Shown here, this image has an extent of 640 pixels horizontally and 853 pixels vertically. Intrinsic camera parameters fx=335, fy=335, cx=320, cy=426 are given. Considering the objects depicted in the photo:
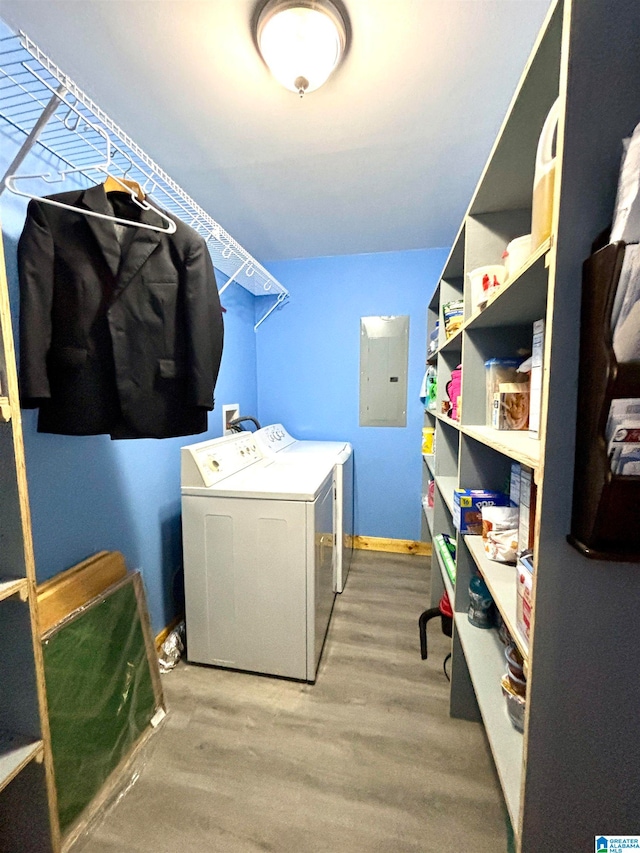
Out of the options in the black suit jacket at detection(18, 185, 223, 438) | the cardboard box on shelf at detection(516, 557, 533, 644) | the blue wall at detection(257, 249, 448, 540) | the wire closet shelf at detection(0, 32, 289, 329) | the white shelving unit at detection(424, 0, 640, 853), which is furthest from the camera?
the blue wall at detection(257, 249, 448, 540)

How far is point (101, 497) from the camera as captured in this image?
143cm

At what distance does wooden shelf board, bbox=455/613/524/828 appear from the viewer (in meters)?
0.70

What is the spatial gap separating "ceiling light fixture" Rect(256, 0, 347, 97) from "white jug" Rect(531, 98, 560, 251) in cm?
73

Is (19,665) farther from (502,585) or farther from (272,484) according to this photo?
(502,585)

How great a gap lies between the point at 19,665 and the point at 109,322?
3.12ft

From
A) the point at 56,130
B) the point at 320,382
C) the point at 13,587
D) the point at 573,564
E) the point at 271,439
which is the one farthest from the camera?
the point at 320,382

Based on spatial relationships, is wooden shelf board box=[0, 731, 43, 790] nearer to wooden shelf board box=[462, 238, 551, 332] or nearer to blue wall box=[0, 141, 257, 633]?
blue wall box=[0, 141, 257, 633]

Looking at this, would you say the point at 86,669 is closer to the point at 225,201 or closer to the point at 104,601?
the point at 104,601

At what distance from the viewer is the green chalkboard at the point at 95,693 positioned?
1.04 m

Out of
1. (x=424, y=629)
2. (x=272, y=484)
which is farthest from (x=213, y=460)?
(x=424, y=629)

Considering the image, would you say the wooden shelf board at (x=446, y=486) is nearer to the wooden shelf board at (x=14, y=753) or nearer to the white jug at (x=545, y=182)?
the white jug at (x=545, y=182)

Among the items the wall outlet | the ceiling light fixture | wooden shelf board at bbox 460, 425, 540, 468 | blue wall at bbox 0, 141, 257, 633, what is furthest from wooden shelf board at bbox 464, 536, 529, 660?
the wall outlet

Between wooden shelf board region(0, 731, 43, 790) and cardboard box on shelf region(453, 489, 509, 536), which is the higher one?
cardboard box on shelf region(453, 489, 509, 536)

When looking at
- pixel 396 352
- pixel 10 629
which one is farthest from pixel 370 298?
pixel 10 629
